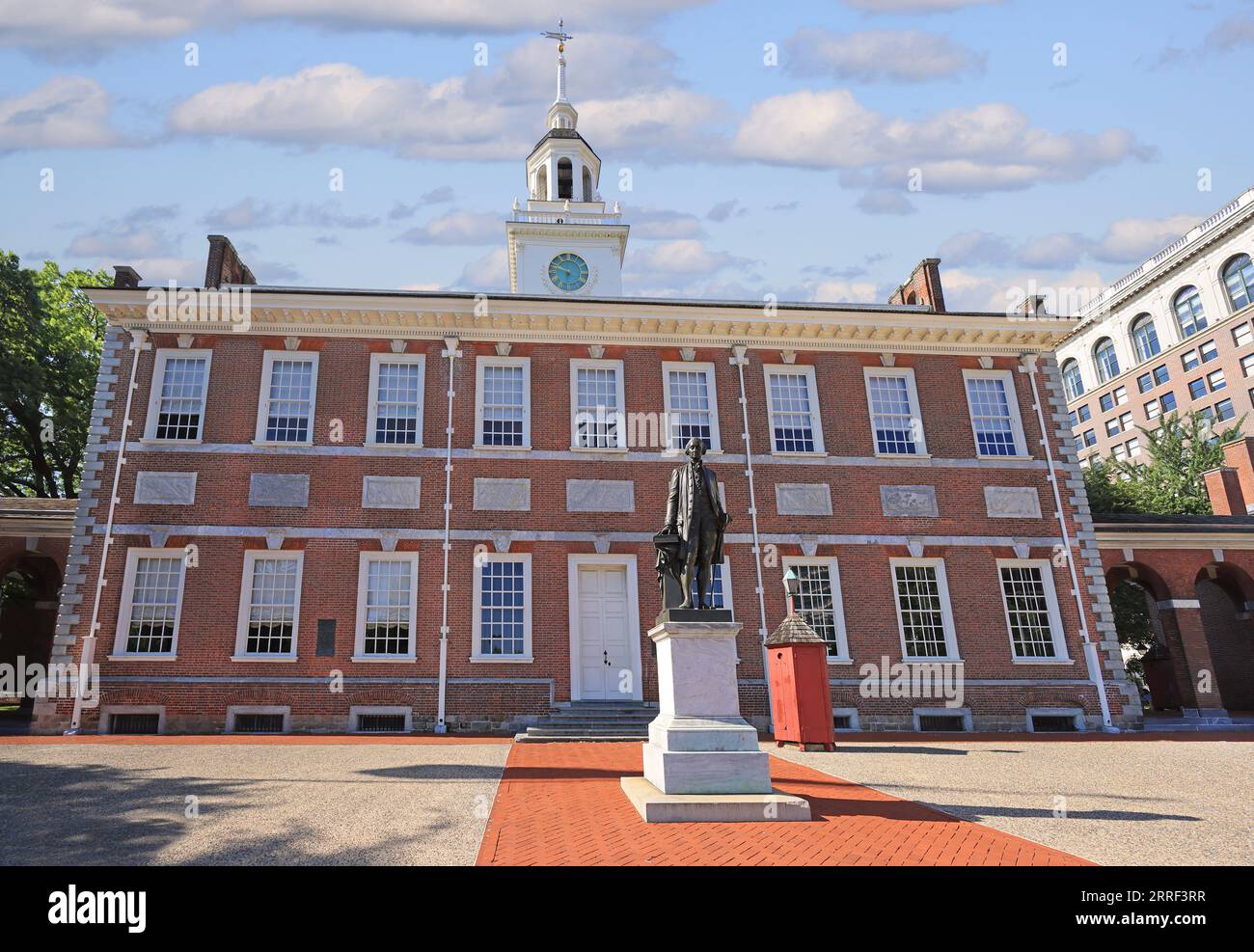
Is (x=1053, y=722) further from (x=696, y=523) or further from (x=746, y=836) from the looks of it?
(x=746, y=836)

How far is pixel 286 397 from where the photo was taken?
18.3m

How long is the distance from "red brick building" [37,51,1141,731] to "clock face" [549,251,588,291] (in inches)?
476

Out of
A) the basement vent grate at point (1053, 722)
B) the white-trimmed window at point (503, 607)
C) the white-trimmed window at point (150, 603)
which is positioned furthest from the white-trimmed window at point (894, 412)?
the white-trimmed window at point (150, 603)

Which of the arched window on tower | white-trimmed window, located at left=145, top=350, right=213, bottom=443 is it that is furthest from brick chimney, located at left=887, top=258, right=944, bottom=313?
white-trimmed window, located at left=145, top=350, right=213, bottom=443

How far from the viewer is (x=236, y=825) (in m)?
6.80

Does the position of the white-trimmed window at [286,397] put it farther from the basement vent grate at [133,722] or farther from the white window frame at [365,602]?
the basement vent grate at [133,722]

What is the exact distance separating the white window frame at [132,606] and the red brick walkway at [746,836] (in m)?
11.1

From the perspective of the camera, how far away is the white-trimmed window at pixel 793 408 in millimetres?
19125

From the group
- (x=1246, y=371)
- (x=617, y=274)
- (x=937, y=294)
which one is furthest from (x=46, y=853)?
(x=1246, y=371)

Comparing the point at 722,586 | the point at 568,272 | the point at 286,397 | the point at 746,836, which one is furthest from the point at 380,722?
the point at 568,272

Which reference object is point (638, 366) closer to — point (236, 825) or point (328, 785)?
point (328, 785)

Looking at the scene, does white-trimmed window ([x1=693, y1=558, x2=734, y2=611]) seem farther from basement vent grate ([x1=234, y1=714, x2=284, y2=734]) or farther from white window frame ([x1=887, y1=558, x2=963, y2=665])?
basement vent grate ([x1=234, y1=714, x2=284, y2=734])

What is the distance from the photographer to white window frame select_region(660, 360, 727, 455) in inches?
737
